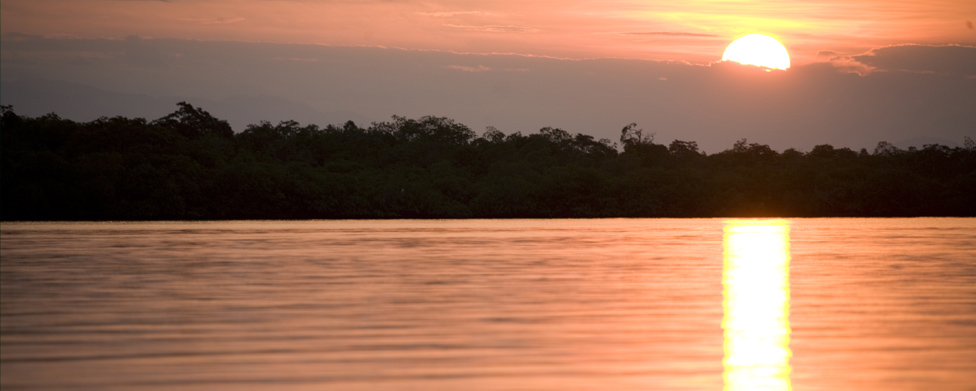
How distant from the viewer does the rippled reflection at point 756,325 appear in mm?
8219

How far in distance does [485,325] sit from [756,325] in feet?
9.28

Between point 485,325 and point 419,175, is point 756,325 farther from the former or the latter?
point 419,175

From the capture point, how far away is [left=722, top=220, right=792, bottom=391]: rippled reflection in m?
8.22

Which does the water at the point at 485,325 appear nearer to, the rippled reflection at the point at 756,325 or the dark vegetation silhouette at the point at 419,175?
the rippled reflection at the point at 756,325

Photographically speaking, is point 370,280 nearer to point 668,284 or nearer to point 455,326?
point 668,284

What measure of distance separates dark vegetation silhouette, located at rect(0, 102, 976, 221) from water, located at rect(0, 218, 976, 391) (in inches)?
1748

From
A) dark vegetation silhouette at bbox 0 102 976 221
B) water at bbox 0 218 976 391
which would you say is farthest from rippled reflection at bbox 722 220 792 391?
dark vegetation silhouette at bbox 0 102 976 221

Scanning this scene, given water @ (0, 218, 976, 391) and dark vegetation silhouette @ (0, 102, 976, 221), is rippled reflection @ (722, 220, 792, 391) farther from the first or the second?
dark vegetation silhouette @ (0, 102, 976, 221)

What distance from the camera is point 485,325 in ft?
36.2

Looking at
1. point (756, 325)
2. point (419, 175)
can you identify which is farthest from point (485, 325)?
point (419, 175)

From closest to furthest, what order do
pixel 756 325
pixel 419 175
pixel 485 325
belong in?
1. pixel 485 325
2. pixel 756 325
3. pixel 419 175

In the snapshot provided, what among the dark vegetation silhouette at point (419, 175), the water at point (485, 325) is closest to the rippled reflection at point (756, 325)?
the water at point (485, 325)

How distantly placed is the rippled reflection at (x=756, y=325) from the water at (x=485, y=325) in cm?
4

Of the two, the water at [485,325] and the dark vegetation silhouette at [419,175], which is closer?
the water at [485,325]
